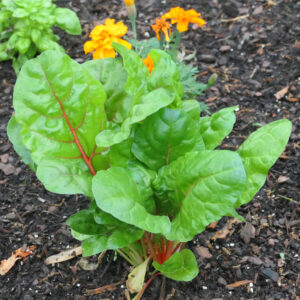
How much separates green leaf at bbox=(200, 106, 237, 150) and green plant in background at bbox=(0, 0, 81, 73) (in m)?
1.76

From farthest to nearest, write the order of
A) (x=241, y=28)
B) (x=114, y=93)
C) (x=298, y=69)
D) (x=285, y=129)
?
(x=241, y=28) < (x=298, y=69) < (x=114, y=93) < (x=285, y=129)

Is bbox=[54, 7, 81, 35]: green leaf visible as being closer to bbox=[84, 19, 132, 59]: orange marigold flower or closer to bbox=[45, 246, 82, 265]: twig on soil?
bbox=[84, 19, 132, 59]: orange marigold flower

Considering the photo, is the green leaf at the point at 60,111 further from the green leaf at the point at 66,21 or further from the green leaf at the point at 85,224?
the green leaf at the point at 66,21

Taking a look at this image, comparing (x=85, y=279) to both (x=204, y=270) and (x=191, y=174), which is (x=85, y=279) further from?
(x=191, y=174)

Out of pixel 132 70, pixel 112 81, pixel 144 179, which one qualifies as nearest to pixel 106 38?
pixel 112 81

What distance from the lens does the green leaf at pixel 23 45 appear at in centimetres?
324

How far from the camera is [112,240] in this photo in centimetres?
175

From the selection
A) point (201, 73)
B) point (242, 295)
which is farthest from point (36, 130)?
point (201, 73)

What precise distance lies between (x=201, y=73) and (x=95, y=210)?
1.86 m

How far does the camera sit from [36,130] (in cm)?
181

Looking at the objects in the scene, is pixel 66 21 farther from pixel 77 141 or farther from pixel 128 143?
pixel 128 143

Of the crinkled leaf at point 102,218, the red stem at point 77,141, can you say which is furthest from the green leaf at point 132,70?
the crinkled leaf at point 102,218

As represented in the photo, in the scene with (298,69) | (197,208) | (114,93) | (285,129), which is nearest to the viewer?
(197,208)

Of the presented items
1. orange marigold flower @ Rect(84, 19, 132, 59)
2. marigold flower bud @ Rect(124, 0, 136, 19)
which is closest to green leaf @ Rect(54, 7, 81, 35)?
marigold flower bud @ Rect(124, 0, 136, 19)
